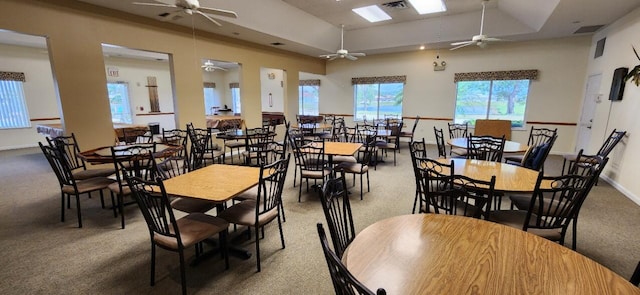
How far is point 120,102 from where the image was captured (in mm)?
9336

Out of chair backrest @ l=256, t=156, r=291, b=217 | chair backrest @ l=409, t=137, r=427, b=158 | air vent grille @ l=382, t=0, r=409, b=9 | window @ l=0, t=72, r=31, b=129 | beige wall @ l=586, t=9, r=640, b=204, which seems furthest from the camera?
window @ l=0, t=72, r=31, b=129

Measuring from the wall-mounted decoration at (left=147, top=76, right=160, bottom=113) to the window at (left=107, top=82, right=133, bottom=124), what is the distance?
0.71m

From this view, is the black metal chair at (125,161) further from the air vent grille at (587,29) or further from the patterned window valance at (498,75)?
the air vent grille at (587,29)

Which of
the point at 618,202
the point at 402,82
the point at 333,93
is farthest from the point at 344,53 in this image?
the point at 618,202

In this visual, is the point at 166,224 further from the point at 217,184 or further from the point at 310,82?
the point at 310,82

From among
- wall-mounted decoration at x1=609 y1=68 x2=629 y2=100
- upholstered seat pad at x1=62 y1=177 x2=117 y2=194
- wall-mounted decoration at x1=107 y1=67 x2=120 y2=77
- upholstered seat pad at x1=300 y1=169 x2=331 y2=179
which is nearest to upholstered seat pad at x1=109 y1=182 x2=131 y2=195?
upholstered seat pad at x1=62 y1=177 x2=117 y2=194

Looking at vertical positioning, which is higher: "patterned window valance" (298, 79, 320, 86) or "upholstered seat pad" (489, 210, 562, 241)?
"patterned window valance" (298, 79, 320, 86)

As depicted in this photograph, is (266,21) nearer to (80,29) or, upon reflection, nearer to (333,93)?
(80,29)

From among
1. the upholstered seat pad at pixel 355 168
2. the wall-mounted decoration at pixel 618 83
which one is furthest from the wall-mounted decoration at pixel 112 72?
the wall-mounted decoration at pixel 618 83

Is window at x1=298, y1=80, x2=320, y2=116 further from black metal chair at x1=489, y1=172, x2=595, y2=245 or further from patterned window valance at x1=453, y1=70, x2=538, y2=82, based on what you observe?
black metal chair at x1=489, y1=172, x2=595, y2=245

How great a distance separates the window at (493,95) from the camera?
277 inches

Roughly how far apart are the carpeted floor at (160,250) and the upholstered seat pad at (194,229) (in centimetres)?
41

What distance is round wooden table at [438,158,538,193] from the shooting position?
222 centimetres

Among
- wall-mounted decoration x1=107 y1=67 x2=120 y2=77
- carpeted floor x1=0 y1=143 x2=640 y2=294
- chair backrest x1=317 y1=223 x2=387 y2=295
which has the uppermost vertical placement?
wall-mounted decoration x1=107 y1=67 x2=120 y2=77
